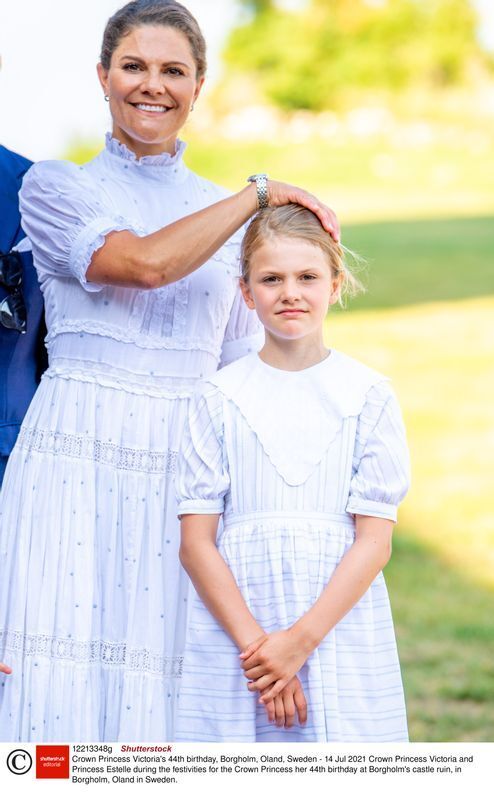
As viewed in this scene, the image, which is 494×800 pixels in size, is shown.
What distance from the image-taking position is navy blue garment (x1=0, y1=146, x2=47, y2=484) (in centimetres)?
226

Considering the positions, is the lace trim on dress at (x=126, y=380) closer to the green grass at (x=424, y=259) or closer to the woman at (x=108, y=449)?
the woman at (x=108, y=449)

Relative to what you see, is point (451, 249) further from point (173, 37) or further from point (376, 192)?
point (173, 37)

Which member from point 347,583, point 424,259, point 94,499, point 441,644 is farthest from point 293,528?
point 424,259

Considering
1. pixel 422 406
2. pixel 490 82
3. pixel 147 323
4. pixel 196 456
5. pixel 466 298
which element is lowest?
pixel 196 456

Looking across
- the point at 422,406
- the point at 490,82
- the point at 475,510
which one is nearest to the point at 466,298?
the point at 422,406

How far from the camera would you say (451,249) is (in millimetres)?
13562

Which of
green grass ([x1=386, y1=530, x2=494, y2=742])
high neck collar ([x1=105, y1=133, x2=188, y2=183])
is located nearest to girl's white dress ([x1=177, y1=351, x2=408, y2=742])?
high neck collar ([x1=105, y1=133, x2=188, y2=183])

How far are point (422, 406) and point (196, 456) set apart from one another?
704 centimetres

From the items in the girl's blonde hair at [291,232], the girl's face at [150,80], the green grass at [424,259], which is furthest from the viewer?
the green grass at [424,259]

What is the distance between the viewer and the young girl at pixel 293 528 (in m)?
1.92

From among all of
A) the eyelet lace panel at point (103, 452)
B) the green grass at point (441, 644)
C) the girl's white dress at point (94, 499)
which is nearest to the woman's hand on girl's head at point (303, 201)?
the girl's white dress at point (94, 499)

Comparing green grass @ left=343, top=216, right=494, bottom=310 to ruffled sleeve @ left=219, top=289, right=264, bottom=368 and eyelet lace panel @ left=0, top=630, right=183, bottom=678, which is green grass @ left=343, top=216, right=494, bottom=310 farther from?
eyelet lace panel @ left=0, top=630, right=183, bottom=678

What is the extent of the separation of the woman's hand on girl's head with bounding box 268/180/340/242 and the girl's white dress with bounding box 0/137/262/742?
0.77 feet
